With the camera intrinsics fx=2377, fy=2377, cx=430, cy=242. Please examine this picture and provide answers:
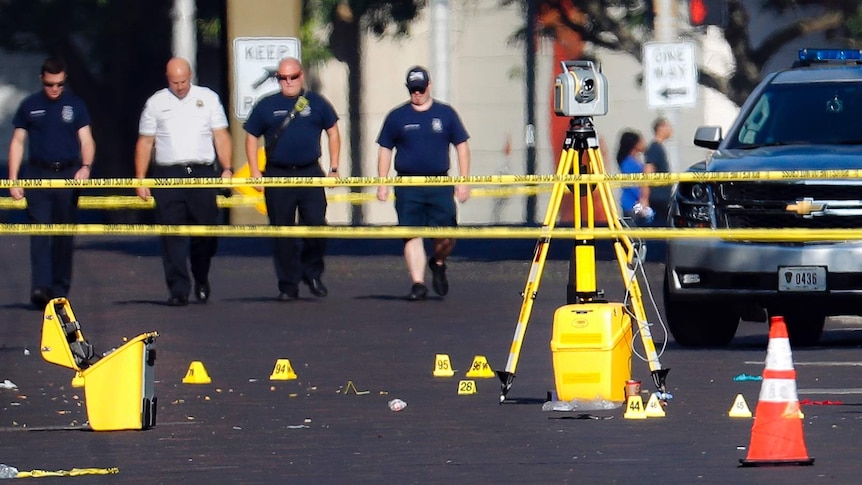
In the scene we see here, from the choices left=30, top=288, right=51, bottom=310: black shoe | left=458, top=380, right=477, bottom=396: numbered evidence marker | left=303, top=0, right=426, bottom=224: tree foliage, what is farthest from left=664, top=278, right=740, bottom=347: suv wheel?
left=303, top=0, right=426, bottom=224: tree foliage

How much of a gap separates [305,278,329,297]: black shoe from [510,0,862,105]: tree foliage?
948 centimetres

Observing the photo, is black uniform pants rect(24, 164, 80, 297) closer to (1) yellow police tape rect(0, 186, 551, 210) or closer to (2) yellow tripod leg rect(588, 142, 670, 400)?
(1) yellow police tape rect(0, 186, 551, 210)

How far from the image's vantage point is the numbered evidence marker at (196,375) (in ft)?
39.5

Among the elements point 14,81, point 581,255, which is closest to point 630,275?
point 581,255

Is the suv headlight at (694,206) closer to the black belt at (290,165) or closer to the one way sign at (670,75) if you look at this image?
the black belt at (290,165)

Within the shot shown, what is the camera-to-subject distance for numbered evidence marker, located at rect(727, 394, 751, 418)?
10.2 metres

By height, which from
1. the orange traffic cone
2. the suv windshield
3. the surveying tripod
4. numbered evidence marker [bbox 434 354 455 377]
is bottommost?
numbered evidence marker [bbox 434 354 455 377]

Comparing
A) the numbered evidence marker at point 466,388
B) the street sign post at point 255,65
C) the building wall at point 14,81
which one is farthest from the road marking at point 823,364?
the building wall at point 14,81

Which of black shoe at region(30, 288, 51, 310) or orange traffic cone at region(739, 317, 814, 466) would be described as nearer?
orange traffic cone at region(739, 317, 814, 466)

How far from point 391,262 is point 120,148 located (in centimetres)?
936

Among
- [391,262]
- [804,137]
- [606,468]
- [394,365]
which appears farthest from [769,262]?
[391,262]

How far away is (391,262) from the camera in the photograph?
22.9 metres

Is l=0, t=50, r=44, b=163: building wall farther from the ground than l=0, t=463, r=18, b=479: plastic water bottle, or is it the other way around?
l=0, t=50, r=44, b=163: building wall

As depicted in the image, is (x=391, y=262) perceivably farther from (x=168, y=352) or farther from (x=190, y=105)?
(x=168, y=352)
